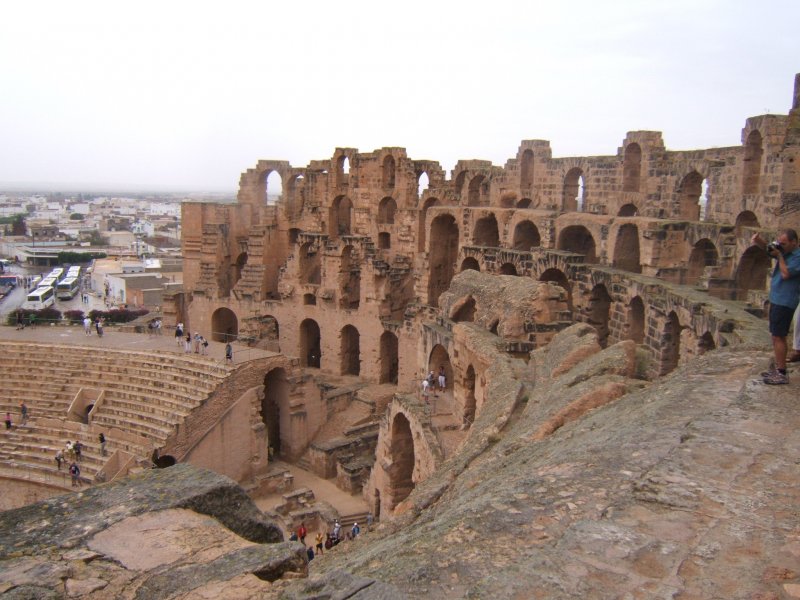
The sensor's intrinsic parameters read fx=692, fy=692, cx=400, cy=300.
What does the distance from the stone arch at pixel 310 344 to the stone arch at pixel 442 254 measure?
16.6ft

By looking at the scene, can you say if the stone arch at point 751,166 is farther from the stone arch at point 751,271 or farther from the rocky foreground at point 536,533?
the rocky foreground at point 536,533

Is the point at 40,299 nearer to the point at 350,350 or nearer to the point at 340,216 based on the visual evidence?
the point at 340,216

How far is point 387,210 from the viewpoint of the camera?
30.9 m

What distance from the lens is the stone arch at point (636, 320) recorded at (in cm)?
1575

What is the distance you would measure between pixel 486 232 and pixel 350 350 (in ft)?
22.7

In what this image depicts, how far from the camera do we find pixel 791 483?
450 centimetres

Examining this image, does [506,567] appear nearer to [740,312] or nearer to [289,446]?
[740,312]

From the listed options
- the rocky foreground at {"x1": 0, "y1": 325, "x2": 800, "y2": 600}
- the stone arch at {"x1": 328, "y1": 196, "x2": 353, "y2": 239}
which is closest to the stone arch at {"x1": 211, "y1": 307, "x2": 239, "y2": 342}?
the stone arch at {"x1": 328, "y1": 196, "x2": 353, "y2": 239}

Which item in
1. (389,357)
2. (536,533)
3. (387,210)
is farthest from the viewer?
(387,210)

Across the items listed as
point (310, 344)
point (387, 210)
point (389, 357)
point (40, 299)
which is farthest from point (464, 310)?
point (40, 299)

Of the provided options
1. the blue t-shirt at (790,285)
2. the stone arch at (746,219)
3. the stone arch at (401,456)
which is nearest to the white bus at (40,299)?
the stone arch at (401,456)

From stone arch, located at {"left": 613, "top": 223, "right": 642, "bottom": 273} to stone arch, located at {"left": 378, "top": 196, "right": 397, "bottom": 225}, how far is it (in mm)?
12196

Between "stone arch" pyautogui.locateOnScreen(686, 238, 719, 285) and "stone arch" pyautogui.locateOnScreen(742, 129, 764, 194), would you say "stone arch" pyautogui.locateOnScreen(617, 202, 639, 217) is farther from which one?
"stone arch" pyautogui.locateOnScreen(686, 238, 719, 285)

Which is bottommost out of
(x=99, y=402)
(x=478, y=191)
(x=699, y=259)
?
(x=99, y=402)
